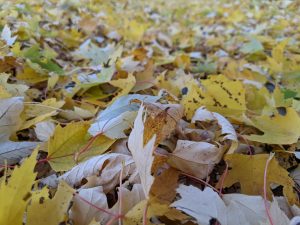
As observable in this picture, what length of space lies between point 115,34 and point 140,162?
1.45 m

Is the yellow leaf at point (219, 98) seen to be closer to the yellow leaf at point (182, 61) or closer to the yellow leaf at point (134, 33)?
the yellow leaf at point (182, 61)

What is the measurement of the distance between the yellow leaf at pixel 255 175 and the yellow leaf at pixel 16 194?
0.99 feet

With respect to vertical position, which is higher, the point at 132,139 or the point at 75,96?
the point at 132,139

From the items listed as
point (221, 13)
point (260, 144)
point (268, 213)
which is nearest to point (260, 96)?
point (260, 144)

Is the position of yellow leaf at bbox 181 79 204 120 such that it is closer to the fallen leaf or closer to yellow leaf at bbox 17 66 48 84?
the fallen leaf

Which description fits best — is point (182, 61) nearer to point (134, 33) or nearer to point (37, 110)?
point (134, 33)

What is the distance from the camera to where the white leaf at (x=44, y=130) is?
683mm

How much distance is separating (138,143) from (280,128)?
0.32 meters

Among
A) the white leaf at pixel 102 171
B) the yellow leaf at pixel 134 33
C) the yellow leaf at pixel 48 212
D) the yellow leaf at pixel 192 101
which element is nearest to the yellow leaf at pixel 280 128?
the yellow leaf at pixel 192 101

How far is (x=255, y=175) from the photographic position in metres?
0.58

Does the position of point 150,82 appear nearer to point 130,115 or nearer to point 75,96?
point 75,96

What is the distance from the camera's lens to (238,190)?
2.01 ft

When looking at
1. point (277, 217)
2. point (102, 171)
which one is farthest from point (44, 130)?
point (277, 217)

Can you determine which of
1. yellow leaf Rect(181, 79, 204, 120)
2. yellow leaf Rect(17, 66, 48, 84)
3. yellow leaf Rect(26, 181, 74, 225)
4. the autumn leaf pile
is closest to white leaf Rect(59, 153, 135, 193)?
the autumn leaf pile
